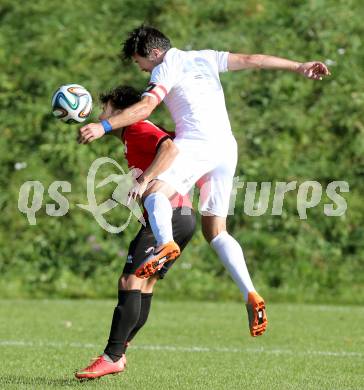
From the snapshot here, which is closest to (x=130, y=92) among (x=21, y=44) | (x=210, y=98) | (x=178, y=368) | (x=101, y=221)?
(x=210, y=98)

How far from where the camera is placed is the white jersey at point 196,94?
6.59 meters

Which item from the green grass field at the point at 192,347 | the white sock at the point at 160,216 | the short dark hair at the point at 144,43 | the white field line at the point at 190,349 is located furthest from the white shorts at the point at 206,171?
the white field line at the point at 190,349

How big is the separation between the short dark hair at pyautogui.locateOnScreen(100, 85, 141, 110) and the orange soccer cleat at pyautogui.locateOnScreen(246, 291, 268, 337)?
1439 mm

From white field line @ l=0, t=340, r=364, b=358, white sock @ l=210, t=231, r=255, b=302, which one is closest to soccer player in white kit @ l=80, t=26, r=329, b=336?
white sock @ l=210, t=231, r=255, b=302

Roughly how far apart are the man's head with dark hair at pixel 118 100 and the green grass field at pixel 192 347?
65.8 inches

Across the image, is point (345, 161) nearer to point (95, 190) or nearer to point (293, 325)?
point (95, 190)

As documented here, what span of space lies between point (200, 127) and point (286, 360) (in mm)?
1960

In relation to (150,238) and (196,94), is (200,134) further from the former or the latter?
(150,238)

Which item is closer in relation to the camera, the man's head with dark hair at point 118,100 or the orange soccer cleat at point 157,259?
the orange soccer cleat at point 157,259

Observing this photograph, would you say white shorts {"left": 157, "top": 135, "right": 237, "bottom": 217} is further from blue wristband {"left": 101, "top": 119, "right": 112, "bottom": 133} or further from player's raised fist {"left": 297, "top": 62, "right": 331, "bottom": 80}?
player's raised fist {"left": 297, "top": 62, "right": 331, "bottom": 80}

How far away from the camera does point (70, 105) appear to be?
21.6ft

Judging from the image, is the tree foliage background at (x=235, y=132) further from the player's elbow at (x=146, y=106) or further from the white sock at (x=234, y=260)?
the player's elbow at (x=146, y=106)

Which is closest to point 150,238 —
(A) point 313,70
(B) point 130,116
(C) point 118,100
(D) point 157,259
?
(D) point 157,259

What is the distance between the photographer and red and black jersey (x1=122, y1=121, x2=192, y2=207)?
661 cm
